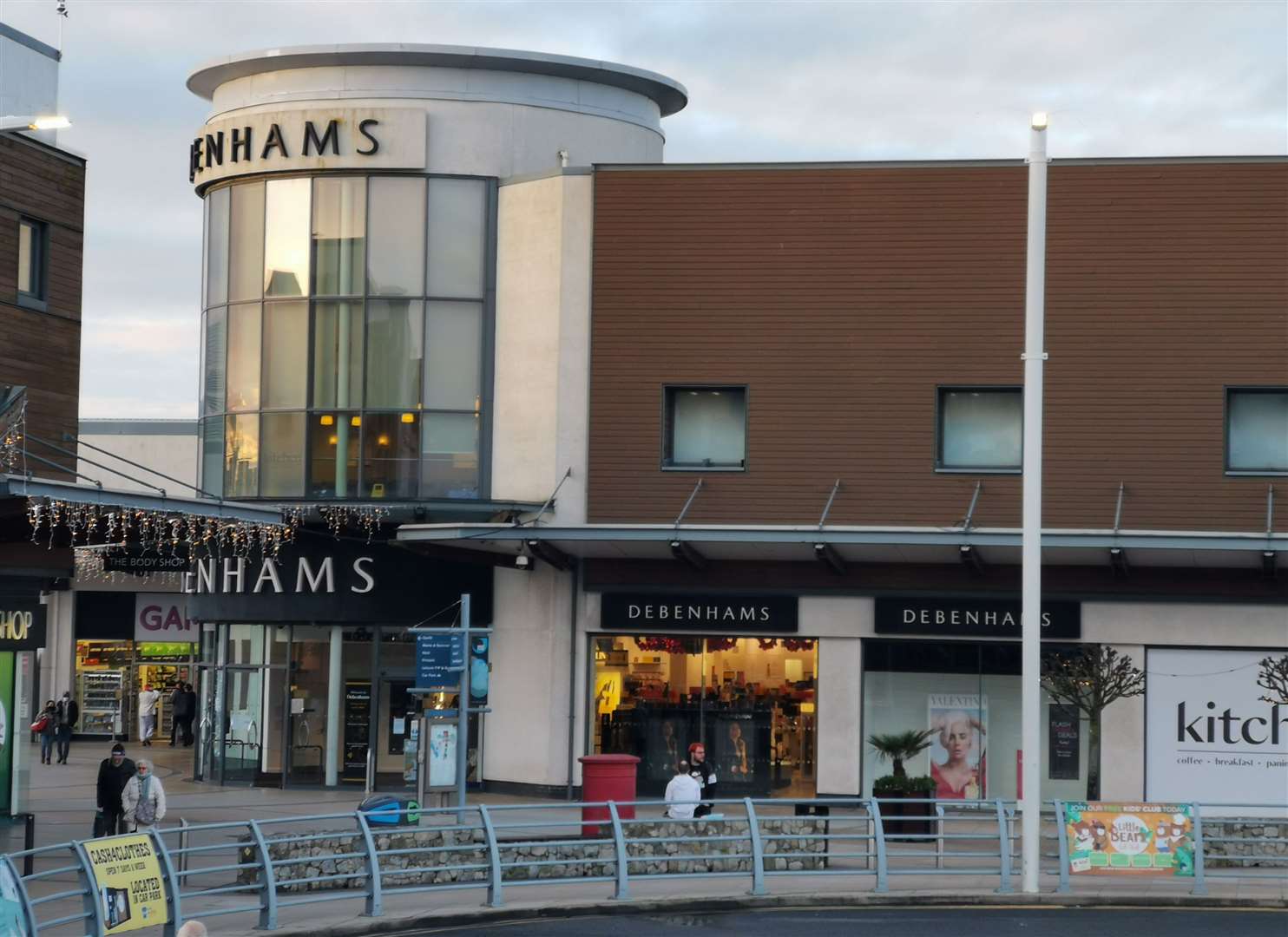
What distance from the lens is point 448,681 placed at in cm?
2720

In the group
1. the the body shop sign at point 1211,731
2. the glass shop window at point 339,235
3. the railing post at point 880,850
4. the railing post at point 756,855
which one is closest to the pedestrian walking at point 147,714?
the glass shop window at point 339,235

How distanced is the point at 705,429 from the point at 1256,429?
9619 millimetres

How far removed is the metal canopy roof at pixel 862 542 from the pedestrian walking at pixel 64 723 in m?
15.5

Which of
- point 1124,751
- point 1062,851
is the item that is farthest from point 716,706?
point 1062,851

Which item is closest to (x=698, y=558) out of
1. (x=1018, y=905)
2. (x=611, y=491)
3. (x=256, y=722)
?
(x=611, y=491)

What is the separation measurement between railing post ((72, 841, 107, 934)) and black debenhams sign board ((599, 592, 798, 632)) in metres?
17.9

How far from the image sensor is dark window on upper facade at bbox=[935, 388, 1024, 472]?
109 feet

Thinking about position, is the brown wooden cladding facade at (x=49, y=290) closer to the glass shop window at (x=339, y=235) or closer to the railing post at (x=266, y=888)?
the glass shop window at (x=339, y=235)

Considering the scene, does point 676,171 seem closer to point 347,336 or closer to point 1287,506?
point 347,336

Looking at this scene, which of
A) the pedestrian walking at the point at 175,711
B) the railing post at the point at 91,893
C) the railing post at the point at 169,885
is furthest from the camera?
the pedestrian walking at the point at 175,711

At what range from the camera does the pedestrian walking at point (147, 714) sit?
5022 centimetres

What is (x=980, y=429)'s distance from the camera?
33.4m

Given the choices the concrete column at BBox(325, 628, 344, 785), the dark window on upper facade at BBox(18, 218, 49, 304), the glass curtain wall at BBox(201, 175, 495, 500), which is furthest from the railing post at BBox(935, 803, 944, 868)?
the dark window on upper facade at BBox(18, 218, 49, 304)

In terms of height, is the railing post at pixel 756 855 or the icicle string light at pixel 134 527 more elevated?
the icicle string light at pixel 134 527
